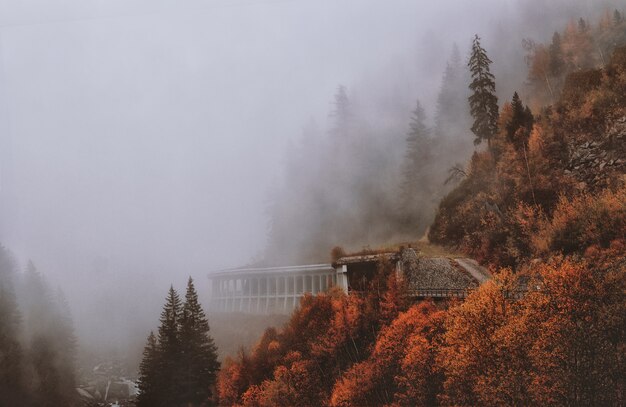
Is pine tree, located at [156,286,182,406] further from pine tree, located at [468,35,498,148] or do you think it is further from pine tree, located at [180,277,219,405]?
pine tree, located at [468,35,498,148]

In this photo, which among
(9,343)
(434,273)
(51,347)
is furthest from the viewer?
(51,347)

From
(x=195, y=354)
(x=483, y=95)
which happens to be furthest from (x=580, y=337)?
(x=195, y=354)

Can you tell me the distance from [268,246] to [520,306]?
295 inches

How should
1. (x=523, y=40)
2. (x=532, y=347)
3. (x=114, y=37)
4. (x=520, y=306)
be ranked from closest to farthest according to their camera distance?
(x=532, y=347)
(x=520, y=306)
(x=523, y=40)
(x=114, y=37)

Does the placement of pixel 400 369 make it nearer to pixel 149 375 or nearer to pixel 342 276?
pixel 342 276

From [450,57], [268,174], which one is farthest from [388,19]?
[268,174]

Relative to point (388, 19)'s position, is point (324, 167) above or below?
below

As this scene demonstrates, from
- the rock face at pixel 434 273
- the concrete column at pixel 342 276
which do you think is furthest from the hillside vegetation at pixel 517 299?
the rock face at pixel 434 273

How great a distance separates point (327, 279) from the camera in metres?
14.1

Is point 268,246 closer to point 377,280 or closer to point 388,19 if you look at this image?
point 377,280

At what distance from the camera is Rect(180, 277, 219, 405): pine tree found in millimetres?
13984

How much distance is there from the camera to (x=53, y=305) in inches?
604

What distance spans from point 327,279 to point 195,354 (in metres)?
4.88

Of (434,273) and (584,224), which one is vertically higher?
(584,224)
